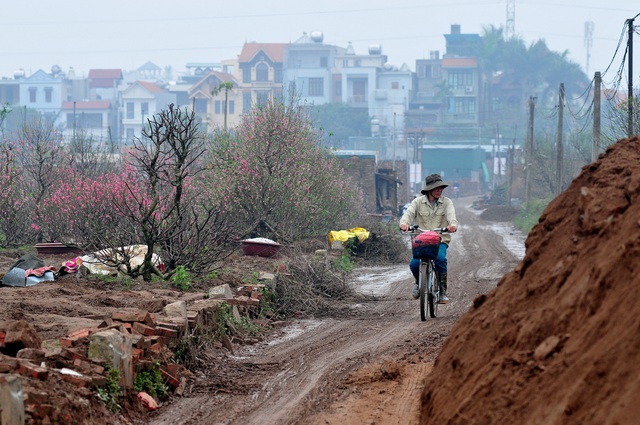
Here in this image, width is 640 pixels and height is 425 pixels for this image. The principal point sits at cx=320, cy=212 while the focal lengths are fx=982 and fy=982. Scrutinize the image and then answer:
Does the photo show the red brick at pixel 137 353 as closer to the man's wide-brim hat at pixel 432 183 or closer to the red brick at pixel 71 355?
the red brick at pixel 71 355

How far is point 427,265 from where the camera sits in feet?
41.3

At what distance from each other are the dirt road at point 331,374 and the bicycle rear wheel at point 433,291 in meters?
0.18

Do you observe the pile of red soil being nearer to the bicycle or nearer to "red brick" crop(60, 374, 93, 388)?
"red brick" crop(60, 374, 93, 388)

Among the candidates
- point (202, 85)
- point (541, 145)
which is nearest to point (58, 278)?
point (541, 145)

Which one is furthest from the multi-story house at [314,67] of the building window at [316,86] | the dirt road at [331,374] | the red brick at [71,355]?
the red brick at [71,355]

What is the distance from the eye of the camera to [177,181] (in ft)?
52.6

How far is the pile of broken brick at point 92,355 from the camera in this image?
641 cm

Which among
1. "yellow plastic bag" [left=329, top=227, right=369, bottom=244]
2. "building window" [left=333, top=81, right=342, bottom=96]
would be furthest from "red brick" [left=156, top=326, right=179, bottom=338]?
"building window" [left=333, top=81, right=342, bottom=96]

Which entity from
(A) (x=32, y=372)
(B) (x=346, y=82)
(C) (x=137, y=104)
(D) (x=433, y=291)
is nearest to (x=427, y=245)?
(D) (x=433, y=291)

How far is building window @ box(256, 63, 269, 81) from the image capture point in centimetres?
12812

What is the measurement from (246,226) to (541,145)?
44.1 m

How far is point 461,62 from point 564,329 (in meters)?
124

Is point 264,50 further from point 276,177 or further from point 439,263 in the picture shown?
point 439,263

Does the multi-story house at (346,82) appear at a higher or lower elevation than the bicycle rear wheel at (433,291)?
higher
